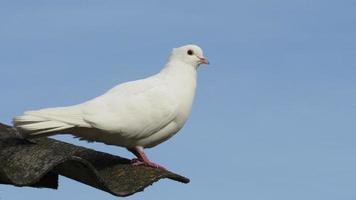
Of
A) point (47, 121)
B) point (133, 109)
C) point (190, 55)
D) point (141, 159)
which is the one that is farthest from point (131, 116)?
point (190, 55)

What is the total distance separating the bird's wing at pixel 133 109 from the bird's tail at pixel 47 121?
0.14 meters

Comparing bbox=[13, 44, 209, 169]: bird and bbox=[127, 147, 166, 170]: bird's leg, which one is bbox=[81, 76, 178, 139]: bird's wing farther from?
bbox=[127, 147, 166, 170]: bird's leg

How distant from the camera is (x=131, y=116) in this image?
7.62 metres

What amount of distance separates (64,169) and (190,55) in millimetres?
2531

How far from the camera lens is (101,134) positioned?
7516 mm

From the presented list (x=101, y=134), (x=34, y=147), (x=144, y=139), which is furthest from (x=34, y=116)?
(x=144, y=139)

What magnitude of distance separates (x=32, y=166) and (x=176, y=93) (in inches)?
89.8

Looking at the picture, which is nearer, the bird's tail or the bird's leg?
the bird's tail

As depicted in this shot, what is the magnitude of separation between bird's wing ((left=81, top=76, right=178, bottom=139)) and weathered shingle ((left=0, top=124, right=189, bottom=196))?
40 cm

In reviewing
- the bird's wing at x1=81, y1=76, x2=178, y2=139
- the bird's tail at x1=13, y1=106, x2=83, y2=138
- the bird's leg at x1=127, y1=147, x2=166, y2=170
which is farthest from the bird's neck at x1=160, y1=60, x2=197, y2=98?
the bird's tail at x1=13, y1=106, x2=83, y2=138

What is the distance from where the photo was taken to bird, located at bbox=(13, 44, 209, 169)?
23.6 feet

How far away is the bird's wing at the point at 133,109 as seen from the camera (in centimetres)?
743

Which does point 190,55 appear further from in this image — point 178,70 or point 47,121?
point 47,121

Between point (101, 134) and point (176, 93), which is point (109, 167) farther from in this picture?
point (176, 93)
